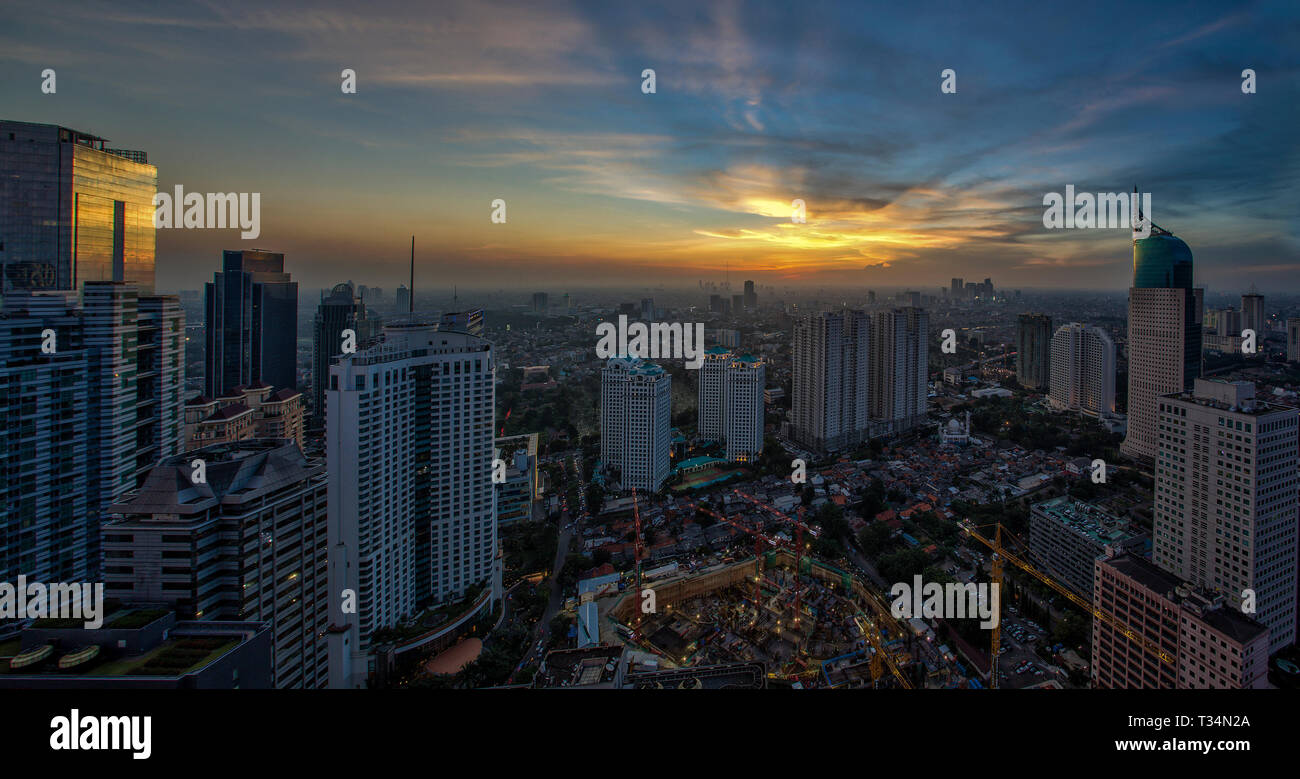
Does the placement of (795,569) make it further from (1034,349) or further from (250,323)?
(1034,349)

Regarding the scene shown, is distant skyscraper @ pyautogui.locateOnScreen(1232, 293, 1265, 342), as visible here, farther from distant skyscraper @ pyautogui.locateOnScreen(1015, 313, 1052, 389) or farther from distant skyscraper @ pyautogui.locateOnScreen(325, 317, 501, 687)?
distant skyscraper @ pyautogui.locateOnScreen(325, 317, 501, 687)

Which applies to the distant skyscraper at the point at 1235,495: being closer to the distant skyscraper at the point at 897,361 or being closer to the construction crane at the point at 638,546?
the construction crane at the point at 638,546

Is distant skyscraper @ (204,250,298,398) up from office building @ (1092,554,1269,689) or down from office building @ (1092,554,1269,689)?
up

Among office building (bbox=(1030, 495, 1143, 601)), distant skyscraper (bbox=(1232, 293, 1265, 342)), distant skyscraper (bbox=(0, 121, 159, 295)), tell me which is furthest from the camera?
distant skyscraper (bbox=(1232, 293, 1265, 342))

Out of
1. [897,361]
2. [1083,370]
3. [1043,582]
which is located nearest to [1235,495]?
[1043,582]

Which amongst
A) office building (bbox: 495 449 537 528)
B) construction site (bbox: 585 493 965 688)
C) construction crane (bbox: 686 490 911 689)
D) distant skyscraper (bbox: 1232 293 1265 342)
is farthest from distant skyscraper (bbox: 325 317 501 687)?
distant skyscraper (bbox: 1232 293 1265 342)
